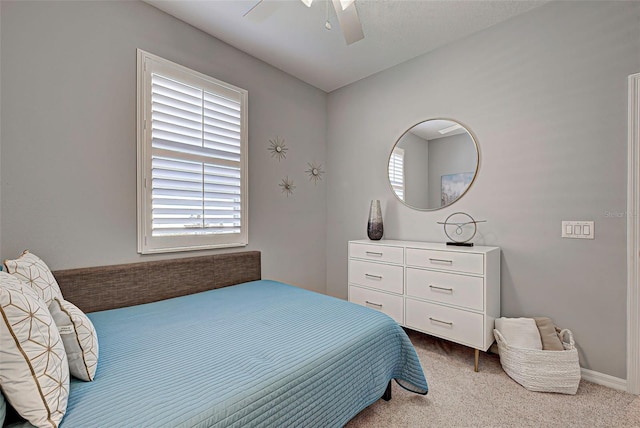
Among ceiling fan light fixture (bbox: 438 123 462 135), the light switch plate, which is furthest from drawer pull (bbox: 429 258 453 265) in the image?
ceiling fan light fixture (bbox: 438 123 462 135)

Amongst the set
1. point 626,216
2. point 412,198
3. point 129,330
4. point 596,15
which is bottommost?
point 129,330

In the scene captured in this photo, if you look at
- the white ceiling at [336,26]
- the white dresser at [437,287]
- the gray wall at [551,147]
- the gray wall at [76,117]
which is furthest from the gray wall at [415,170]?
the gray wall at [76,117]

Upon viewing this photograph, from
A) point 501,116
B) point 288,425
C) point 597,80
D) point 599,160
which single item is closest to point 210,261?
point 288,425

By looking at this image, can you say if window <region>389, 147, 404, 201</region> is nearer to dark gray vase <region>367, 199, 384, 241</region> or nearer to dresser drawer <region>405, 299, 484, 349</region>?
dark gray vase <region>367, 199, 384, 241</region>

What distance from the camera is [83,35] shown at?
1.82 m

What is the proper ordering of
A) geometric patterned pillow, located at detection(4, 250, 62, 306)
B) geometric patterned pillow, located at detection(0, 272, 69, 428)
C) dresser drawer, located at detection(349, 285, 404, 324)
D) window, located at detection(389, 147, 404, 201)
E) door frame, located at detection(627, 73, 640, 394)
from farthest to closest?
1. window, located at detection(389, 147, 404, 201)
2. dresser drawer, located at detection(349, 285, 404, 324)
3. door frame, located at detection(627, 73, 640, 394)
4. geometric patterned pillow, located at detection(4, 250, 62, 306)
5. geometric patterned pillow, located at detection(0, 272, 69, 428)

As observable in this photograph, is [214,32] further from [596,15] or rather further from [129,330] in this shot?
[596,15]

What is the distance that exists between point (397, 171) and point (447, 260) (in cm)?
112

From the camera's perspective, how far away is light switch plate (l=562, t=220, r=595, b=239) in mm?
1887

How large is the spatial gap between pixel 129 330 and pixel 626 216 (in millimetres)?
2978

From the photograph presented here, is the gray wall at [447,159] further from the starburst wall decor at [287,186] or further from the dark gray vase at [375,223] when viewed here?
the starburst wall decor at [287,186]

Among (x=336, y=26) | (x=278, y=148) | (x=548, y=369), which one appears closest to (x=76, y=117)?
(x=278, y=148)

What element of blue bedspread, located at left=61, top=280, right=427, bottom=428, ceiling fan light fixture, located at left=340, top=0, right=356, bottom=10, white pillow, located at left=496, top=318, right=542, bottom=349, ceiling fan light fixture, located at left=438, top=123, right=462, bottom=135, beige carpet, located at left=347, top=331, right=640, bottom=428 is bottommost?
beige carpet, located at left=347, top=331, right=640, bottom=428

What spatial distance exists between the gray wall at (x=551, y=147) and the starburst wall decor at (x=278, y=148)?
1.39 metres
